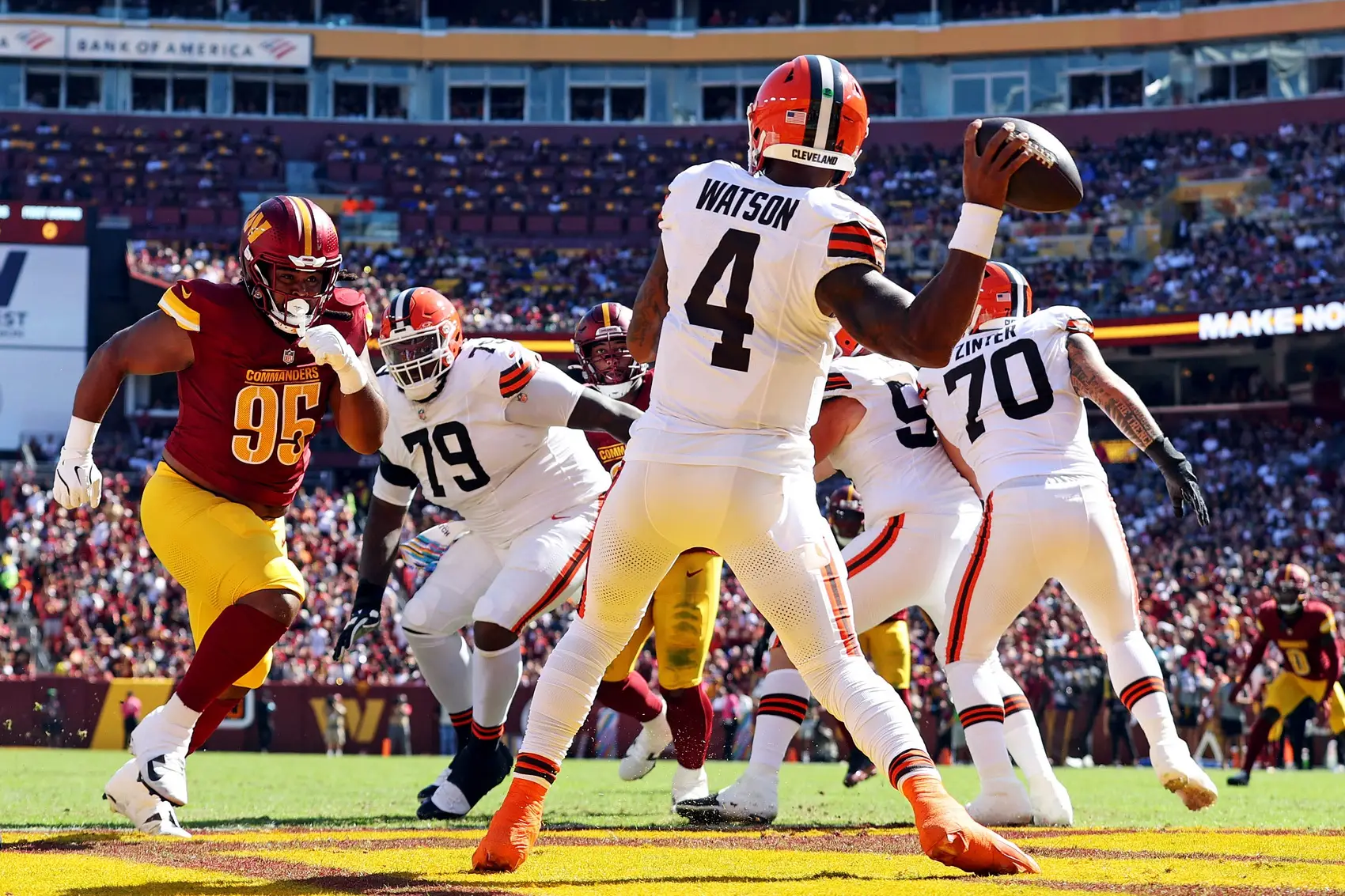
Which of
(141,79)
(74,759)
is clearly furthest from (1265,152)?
(74,759)

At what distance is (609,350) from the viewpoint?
7.76m

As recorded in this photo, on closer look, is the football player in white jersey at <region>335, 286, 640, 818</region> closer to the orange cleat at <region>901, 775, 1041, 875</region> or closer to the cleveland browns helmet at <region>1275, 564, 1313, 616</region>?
the orange cleat at <region>901, 775, 1041, 875</region>

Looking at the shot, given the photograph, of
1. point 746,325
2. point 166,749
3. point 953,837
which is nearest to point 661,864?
point 953,837

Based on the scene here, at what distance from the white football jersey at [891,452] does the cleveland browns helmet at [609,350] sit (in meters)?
1.02

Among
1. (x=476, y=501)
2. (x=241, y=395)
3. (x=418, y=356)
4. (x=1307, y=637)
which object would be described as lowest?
(x=1307, y=637)

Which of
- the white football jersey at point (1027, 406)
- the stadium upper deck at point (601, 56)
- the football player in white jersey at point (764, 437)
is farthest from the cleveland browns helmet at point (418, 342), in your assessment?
the stadium upper deck at point (601, 56)

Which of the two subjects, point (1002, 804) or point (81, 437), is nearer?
point (81, 437)

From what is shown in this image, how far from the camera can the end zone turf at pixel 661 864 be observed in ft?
13.6

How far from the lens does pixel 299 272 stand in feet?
19.1

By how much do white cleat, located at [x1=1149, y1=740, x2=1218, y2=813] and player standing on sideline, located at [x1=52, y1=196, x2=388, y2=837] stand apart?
10.2 feet

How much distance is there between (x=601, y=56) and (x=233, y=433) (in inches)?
1483

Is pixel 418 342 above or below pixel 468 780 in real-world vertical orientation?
above

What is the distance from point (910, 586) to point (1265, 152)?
111 ft

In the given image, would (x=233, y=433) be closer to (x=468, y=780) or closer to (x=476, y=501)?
(x=476, y=501)
